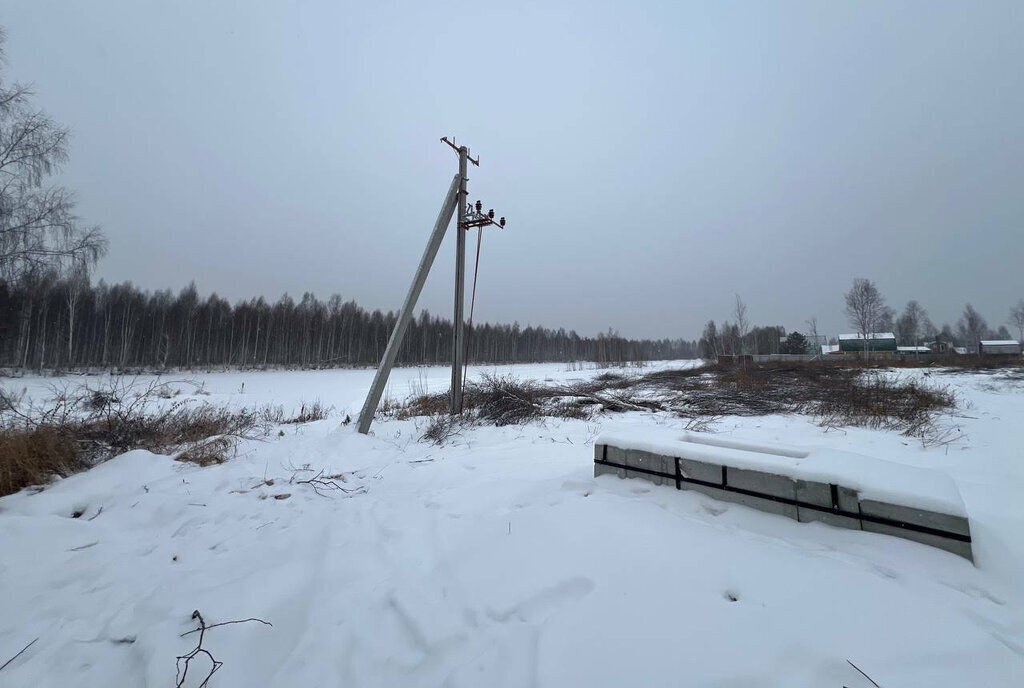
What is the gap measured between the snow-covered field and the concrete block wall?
7cm

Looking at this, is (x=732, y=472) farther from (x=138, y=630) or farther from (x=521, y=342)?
(x=521, y=342)

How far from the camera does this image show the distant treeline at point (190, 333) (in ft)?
90.3

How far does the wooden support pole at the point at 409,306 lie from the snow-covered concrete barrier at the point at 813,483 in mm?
4417

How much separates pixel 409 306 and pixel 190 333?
41066mm

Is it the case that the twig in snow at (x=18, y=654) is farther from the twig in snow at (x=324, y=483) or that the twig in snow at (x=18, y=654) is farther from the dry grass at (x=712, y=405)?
the dry grass at (x=712, y=405)

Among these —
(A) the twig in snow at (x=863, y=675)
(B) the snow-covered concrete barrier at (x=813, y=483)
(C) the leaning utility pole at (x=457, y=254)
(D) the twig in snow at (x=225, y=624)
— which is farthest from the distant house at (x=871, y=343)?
(D) the twig in snow at (x=225, y=624)

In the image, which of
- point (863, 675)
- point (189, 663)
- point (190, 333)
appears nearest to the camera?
point (863, 675)

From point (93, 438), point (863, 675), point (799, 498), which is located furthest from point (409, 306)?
point (863, 675)

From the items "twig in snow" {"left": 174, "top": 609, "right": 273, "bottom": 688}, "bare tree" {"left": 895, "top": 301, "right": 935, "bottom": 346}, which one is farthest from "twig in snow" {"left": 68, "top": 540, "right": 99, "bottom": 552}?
"bare tree" {"left": 895, "top": 301, "right": 935, "bottom": 346}

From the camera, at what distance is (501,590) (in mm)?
1830

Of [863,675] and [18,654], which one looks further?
[18,654]

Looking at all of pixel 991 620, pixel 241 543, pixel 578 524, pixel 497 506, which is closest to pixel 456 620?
pixel 578 524

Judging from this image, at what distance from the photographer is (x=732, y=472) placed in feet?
7.86

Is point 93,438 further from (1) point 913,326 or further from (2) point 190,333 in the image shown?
(1) point 913,326
